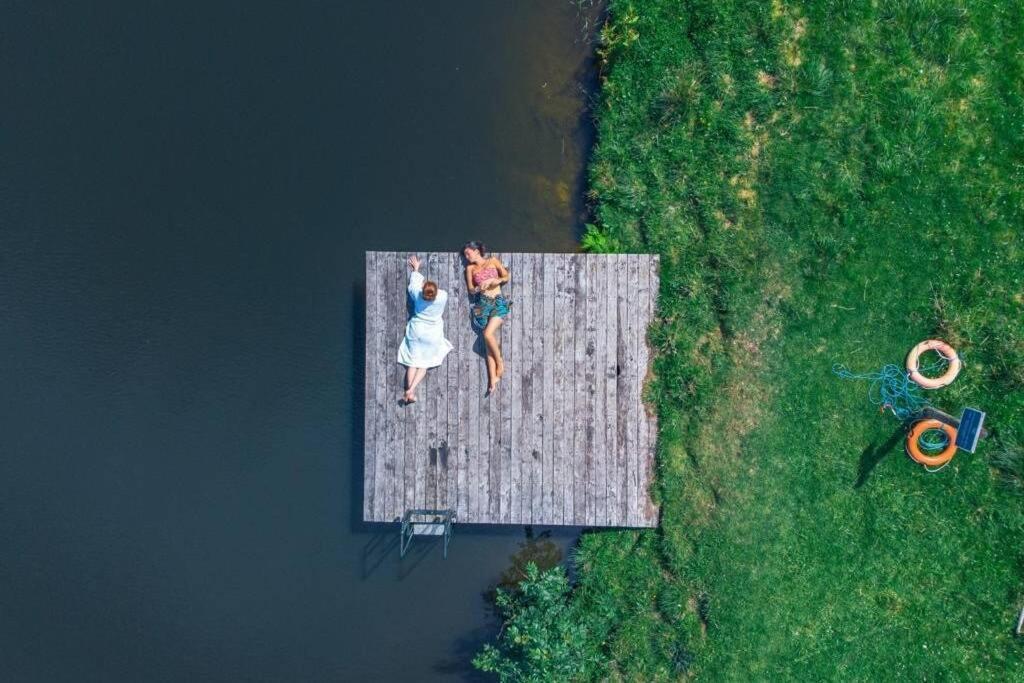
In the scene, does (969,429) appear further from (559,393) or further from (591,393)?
(559,393)

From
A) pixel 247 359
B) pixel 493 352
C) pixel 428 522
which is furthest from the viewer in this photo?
pixel 247 359

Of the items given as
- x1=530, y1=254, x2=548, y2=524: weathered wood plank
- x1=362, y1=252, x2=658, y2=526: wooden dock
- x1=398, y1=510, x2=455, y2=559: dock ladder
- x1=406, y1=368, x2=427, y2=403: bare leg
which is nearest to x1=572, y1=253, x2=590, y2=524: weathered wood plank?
x1=362, y1=252, x2=658, y2=526: wooden dock

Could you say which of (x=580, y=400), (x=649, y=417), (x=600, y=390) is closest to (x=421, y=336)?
(x=580, y=400)

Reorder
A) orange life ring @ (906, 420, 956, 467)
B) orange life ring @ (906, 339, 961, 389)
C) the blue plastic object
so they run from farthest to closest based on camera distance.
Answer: orange life ring @ (906, 339, 961, 389), orange life ring @ (906, 420, 956, 467), the blue plastic object

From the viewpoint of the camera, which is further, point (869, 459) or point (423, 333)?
point (869, 459)

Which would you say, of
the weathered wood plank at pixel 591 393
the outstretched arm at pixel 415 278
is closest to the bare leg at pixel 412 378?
the outstretched arm at pixel 415 278

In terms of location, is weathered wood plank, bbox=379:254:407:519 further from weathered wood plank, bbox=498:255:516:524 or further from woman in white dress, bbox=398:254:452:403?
weathered wood plank, bbox=498:255:516:524

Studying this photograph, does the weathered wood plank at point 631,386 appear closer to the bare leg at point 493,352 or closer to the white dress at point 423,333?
the bare leg at point 493,352
